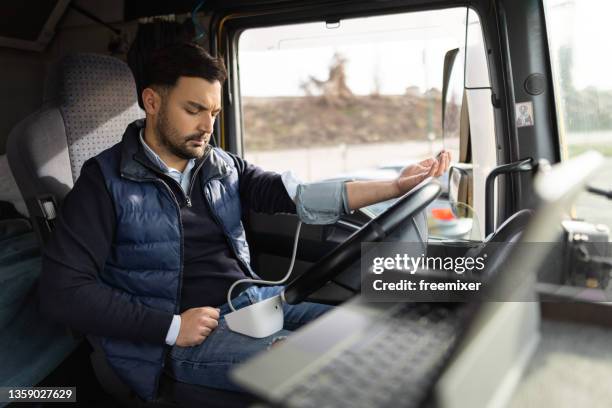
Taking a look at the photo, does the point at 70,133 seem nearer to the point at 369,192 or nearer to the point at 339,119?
the point at 369,192

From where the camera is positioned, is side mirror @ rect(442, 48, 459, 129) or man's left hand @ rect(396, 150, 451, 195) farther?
side mirror @ rect(442, 48, 459, 129)

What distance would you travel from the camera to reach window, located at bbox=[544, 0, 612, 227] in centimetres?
173

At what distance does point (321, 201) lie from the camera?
1.62 metres

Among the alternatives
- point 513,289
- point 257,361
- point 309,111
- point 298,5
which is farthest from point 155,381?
point 309,111

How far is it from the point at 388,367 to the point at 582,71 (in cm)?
156

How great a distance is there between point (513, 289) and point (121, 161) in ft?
3.75

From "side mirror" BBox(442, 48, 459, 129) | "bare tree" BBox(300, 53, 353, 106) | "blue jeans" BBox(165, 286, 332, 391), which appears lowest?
"blue jeans" BBox(165, 286, 332, 391)

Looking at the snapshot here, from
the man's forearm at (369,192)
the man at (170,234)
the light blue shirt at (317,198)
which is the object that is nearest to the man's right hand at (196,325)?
the man at (170,234)

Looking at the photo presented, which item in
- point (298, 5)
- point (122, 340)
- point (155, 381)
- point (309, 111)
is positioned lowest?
point (155, 381)

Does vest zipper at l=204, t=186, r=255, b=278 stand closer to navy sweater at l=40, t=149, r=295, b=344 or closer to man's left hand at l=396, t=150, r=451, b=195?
navy sweater at l=40, t=149, r=295, b=344

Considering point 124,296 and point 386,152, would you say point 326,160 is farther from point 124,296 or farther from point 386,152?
point 124,296

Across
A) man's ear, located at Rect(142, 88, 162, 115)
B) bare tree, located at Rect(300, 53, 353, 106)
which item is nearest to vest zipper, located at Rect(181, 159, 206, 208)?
man's ear, located at Rect(142, 88, 162, 115)

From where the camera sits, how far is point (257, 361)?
0.65m
